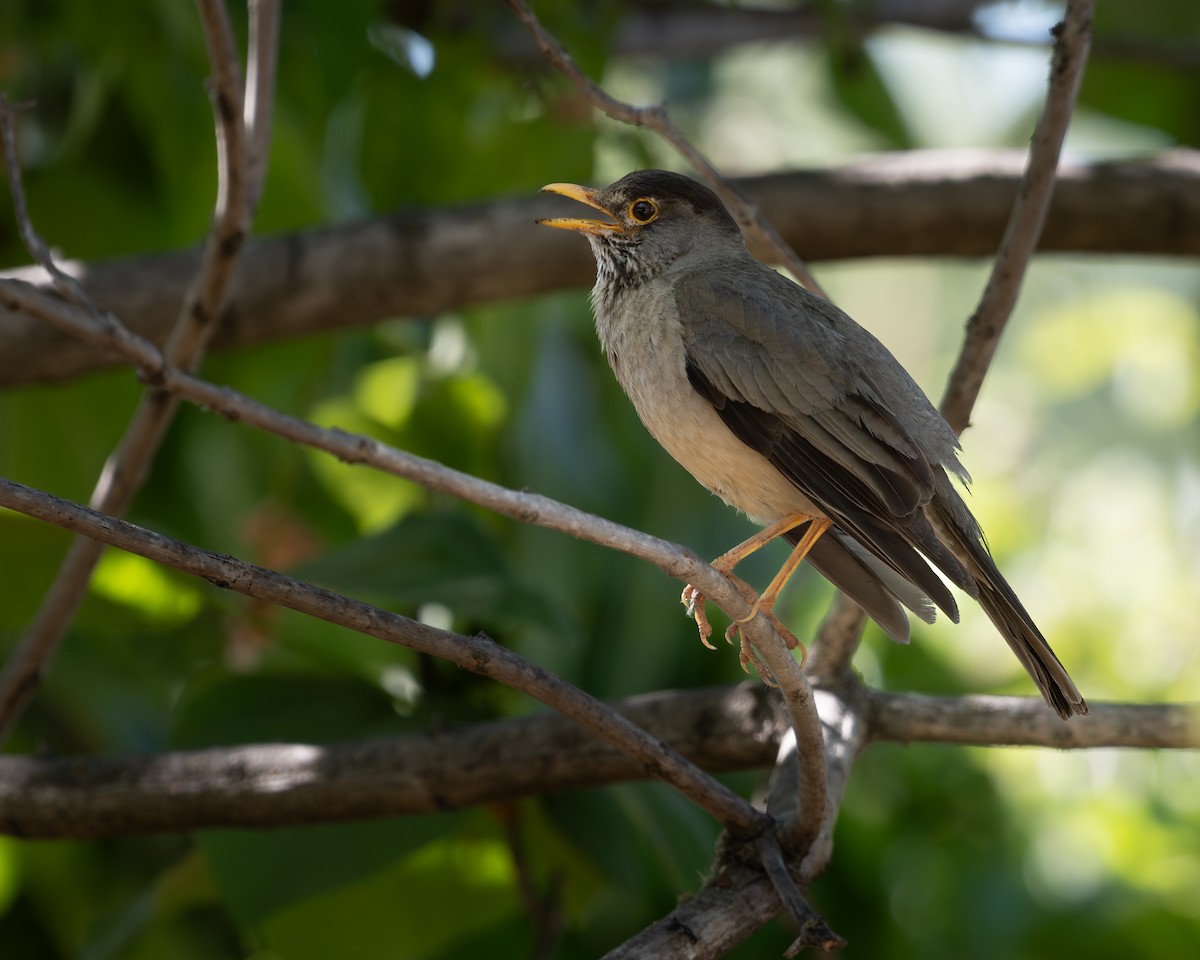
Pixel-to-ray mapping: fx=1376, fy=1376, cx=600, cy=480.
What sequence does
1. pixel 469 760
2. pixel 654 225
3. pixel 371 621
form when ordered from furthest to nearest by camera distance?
pixel 654 225, pixel 469 760, pixel 371 621

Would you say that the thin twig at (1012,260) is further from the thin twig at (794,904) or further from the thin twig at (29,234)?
the thin twig at (29,234)

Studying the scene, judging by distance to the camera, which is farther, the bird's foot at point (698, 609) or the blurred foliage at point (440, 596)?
the blurred foliage at point (440, 596)

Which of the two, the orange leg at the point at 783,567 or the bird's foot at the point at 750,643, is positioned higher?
A: the orange leg at the point at 783,567

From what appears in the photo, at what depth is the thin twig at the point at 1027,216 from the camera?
365 cm

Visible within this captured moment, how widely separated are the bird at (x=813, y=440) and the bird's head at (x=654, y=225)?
25cm

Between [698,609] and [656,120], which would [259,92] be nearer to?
[656,120]

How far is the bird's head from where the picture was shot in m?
4.32

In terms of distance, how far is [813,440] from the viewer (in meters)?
3.53

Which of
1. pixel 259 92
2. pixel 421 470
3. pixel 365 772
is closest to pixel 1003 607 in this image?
pixel 421 470

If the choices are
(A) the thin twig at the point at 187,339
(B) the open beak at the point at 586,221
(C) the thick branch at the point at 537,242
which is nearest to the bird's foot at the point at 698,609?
(B) the open beak at the point at 586,221

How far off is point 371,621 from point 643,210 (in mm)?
2306

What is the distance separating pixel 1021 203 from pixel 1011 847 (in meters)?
3.04

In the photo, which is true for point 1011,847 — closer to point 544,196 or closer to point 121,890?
point 544,196

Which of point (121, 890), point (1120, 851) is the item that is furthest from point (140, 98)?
point (1120, 851)
